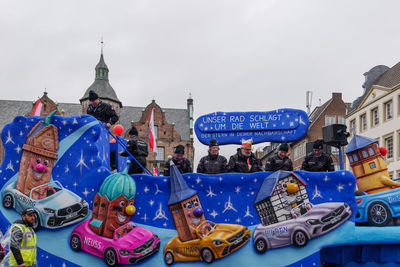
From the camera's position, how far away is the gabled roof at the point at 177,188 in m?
6.54

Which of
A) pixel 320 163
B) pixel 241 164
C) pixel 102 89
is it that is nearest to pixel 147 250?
pixel 241 164

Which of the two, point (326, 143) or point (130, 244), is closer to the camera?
point (130, 244)

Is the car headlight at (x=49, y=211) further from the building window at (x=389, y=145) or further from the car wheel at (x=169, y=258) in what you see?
the building window at (x=389, y=145)

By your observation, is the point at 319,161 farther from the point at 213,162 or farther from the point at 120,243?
the point at 120,243

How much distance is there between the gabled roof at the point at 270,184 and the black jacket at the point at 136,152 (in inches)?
83.6

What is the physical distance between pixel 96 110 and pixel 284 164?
10.9ft

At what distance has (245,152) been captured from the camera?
6977 millimetres

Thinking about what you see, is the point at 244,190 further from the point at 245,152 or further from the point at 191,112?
the point at 191,112

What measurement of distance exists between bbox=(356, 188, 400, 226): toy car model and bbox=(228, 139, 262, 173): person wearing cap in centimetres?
176

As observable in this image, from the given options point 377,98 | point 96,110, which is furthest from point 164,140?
point 96,110

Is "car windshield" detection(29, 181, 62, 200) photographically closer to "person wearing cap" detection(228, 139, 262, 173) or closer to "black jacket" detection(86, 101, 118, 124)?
"black jacket" detection(86, 101, 118, 124)

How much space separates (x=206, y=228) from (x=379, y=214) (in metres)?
2.75

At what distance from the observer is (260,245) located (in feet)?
20.8

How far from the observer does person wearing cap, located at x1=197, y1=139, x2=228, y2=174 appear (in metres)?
6.98
